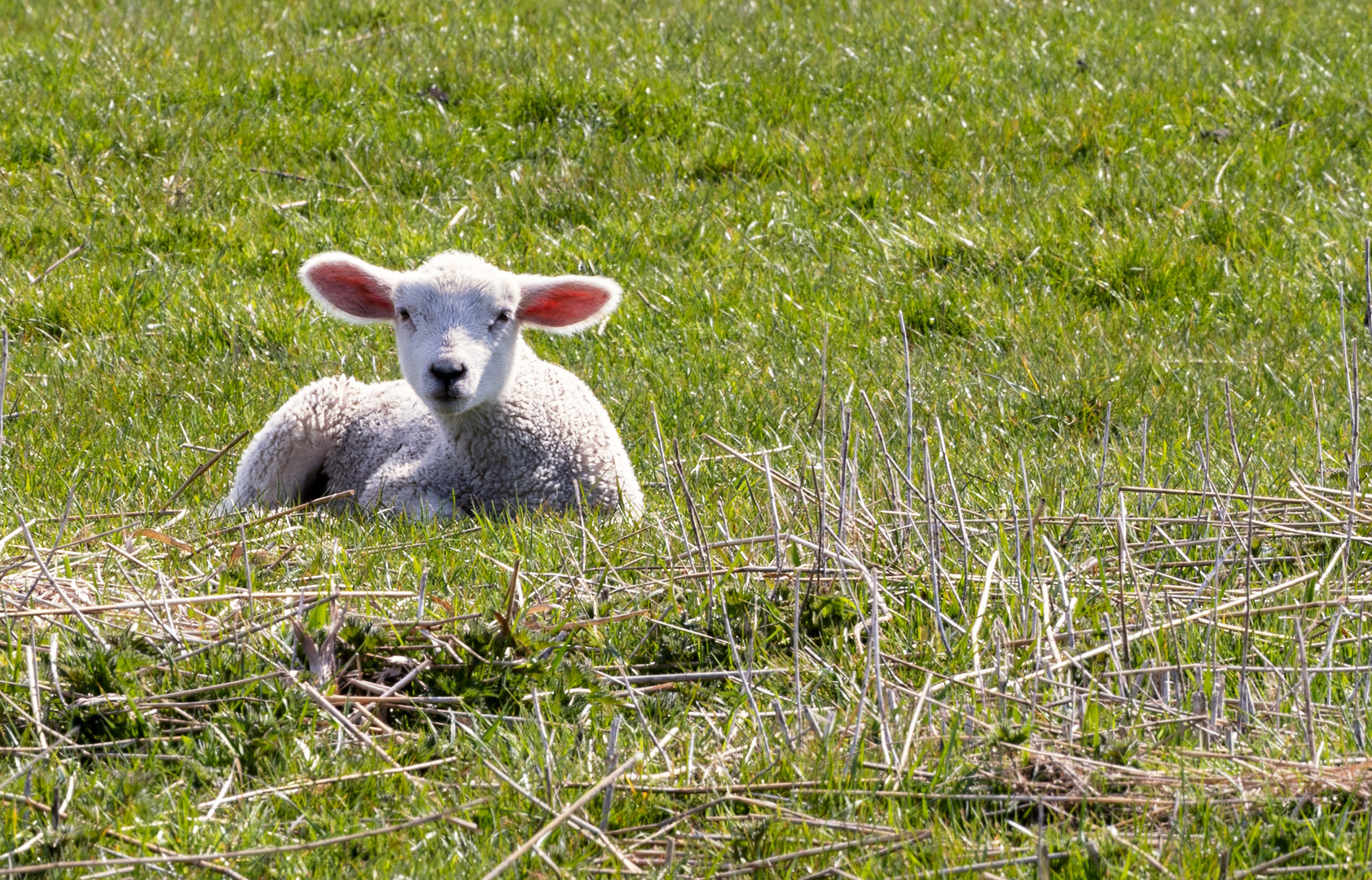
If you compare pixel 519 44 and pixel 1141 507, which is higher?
pixel 519 44

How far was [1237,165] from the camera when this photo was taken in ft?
24.7

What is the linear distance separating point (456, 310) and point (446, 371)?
11.8 inches

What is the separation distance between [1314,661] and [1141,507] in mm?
976

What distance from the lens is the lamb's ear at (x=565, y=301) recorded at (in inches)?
183

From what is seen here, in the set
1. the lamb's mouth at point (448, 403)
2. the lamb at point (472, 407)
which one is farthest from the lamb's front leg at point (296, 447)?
the lamb's mouth at point (448, 403)

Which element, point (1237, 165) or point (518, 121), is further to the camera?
point (518, 121)

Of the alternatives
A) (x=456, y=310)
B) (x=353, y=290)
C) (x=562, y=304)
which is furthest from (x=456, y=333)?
(x=353, y=290)

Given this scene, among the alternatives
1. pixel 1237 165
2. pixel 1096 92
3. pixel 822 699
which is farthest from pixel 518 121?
pixel 822 699

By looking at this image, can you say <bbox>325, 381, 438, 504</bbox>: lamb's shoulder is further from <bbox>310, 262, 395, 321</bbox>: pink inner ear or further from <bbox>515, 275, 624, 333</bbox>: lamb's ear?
<bbox>515, 275, 624, 333</bbox>: lamb's ear

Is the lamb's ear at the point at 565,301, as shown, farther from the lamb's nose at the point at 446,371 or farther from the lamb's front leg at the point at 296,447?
the lamb's front leg at the point at 296,447

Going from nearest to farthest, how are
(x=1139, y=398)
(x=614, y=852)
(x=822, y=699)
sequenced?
(x=614, y=852) < (x=822, y=699) < (x=1139, y=398)

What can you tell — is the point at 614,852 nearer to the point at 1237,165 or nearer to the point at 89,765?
the point at 89,765

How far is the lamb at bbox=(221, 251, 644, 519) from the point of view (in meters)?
4.43

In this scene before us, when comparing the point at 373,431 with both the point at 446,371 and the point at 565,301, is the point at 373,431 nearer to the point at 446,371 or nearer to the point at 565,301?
the point at 565,301
